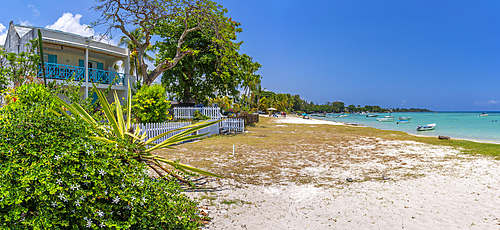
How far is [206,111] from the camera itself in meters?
17.1

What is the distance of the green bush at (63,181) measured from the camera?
2102mm

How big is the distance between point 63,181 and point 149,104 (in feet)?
31.5

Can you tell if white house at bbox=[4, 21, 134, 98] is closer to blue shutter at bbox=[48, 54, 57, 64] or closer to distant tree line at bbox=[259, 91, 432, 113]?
blue shutter at bbox=[48, 54, 57, 64]

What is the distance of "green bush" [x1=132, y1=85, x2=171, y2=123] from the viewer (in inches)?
444

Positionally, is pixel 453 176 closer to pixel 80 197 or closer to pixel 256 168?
pixel 256 168

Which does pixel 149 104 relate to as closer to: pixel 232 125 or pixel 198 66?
pixel 232 125

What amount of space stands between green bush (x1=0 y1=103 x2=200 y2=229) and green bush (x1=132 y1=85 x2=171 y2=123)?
351 inches

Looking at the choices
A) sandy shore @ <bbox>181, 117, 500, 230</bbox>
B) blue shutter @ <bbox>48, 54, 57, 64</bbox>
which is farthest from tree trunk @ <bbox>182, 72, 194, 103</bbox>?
sandy shore @ <bbox>181, 117, 500, 230</bbox>

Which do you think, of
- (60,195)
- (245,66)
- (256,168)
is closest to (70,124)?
(60,195)

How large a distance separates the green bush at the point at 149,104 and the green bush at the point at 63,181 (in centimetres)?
891

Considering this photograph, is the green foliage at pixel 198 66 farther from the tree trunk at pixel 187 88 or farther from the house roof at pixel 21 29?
the house roof at pixel 21 29

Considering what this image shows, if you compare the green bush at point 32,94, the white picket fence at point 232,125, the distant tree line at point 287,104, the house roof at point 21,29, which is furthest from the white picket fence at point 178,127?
the distant tree line at point 287,104

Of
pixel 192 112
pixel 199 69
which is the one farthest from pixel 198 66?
pixel 192 112

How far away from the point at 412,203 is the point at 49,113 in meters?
6.11
